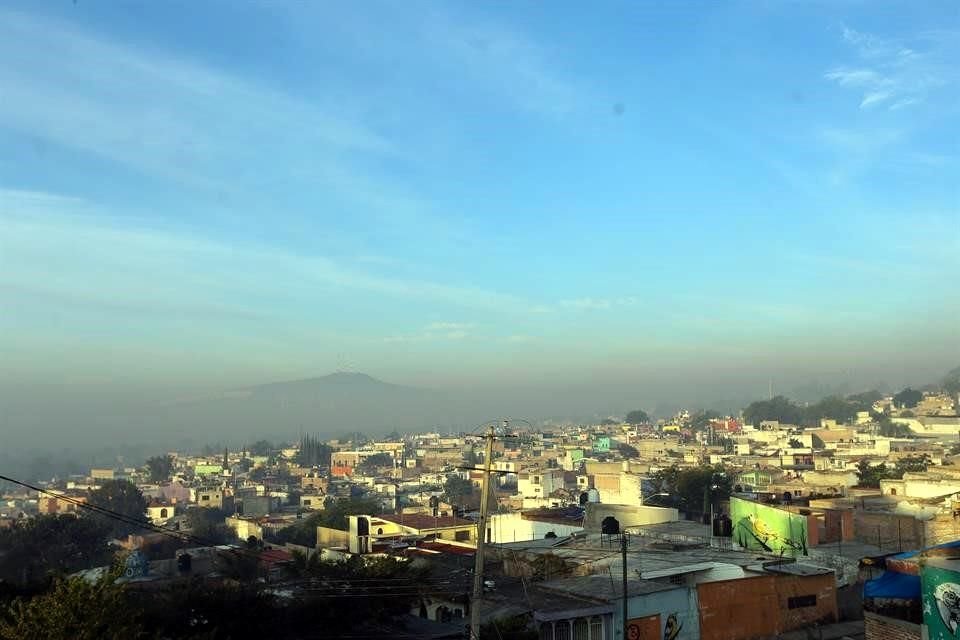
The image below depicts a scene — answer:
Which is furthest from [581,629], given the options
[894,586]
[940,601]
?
[940,601]

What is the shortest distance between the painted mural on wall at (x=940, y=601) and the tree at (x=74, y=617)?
12273mm

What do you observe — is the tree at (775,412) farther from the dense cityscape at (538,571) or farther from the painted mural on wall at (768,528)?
the painted mural on wall at (768,528)

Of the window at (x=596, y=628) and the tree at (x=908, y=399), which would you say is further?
the tree at (x=908, y=399)

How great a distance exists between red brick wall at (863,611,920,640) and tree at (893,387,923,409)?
591 ft

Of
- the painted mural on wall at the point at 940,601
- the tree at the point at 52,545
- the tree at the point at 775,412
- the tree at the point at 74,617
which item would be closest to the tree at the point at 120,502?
the tree at the point at 52,545

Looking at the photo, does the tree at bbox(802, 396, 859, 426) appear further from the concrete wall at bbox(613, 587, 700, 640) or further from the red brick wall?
the red brick wall

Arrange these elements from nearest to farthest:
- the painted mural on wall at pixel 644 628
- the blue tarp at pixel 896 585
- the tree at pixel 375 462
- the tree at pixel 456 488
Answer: the blue tarp at pixel 896 585 → the painted mural on wall at pixel 644 628 → the tree at pixel 456 488 → the tree at pixel 375 462

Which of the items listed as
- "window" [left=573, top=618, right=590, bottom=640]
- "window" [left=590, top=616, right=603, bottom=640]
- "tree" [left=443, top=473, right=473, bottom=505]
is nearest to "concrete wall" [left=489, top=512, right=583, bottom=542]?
"window" [left=590, top=616, right=603, bottom=640]

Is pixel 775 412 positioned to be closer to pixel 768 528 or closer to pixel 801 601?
pixel 768 528

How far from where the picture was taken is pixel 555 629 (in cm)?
1925

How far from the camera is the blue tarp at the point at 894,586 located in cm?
1448

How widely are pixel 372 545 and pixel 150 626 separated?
22.0 meters

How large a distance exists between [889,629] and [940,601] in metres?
1.57

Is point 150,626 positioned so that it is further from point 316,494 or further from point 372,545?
point 316,494
